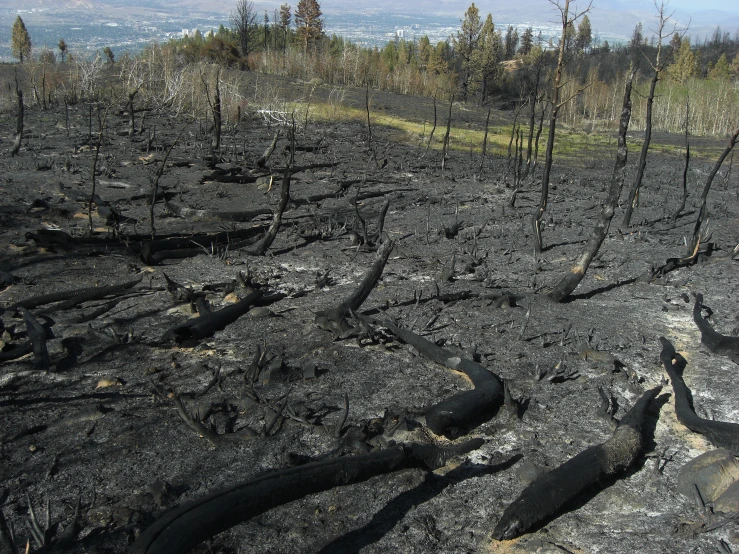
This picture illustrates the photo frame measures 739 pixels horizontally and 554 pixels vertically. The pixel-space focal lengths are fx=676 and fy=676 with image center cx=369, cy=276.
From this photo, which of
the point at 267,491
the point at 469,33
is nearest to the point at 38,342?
the point at 267,491

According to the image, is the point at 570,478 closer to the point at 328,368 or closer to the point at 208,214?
the point at 328,368

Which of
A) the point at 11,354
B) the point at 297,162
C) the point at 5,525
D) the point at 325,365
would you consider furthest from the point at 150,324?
the point at 297,162

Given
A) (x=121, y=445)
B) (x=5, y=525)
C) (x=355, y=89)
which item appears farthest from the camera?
(x=355, y=89)

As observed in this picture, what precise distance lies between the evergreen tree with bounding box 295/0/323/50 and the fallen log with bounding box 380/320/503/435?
46.9 meters

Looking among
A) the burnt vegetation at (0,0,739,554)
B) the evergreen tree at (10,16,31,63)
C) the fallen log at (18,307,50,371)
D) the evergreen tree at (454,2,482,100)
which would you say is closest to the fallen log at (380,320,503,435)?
the burnt vegetation at (0,0,739,554)

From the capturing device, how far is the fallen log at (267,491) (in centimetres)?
320

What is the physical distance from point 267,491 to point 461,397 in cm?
168

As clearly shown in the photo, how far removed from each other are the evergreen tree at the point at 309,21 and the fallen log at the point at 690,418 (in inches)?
1857

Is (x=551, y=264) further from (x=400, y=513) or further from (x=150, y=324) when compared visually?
(x=400, y=513)

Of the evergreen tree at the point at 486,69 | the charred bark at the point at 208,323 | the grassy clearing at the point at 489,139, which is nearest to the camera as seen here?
the charred bark at the point at 208,323

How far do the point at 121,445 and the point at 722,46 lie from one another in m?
90.9

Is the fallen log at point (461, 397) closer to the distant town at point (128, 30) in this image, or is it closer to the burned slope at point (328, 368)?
the burned slope at point (328, 368)

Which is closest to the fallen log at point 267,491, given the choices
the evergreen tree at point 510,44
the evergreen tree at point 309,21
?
the evergreen tree at point 309,21

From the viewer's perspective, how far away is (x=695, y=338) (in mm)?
6199
